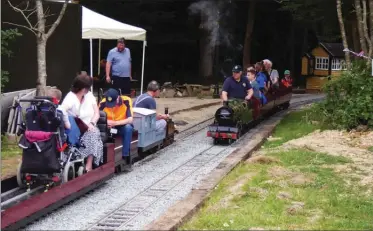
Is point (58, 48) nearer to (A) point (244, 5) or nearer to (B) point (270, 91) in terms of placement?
(B) point (270, 91)

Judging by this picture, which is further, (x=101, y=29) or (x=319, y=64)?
(x=319, y=64)

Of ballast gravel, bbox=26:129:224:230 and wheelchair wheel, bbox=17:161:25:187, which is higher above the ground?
wheelchair wheel, bbox=17:161:25:187

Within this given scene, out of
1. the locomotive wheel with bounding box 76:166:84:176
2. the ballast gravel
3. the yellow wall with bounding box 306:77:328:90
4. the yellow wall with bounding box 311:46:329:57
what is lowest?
the ballast gravel

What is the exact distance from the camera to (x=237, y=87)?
14062 mm

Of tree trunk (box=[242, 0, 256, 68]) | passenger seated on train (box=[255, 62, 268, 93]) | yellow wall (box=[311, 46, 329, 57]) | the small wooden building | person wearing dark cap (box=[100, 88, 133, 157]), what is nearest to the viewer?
person wearing dark cap (box=[100, 88, 133, 157])

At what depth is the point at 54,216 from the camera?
732 centimetres

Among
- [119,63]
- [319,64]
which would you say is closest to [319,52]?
[319,64]

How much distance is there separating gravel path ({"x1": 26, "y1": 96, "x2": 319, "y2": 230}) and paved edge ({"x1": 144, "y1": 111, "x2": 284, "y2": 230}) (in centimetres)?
24

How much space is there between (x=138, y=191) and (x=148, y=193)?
0.22 m

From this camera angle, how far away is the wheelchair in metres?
7.22

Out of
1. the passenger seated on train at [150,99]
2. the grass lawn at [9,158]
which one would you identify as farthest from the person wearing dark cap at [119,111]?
the passenger seated on train at [150,99]

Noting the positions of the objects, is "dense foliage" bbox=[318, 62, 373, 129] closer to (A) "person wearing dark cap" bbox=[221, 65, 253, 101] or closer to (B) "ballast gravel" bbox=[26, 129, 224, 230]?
(A) "person wearing dark cap" bbox=[221, 65, 253, 101]

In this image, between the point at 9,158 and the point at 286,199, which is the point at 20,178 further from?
the point at 286,199

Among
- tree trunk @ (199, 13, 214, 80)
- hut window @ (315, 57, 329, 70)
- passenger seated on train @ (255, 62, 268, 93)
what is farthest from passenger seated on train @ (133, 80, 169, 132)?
hut window @ (315, 57, 329, 70)
